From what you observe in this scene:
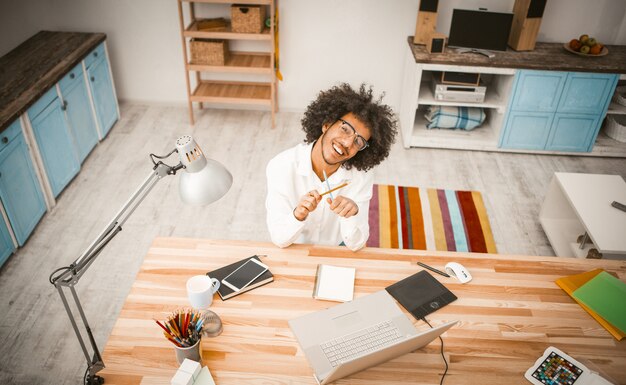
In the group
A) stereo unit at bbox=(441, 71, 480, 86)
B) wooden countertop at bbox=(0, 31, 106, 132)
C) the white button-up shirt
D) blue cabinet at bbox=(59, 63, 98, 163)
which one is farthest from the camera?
stereo unit at bbox=(441, 71, 480, 86)

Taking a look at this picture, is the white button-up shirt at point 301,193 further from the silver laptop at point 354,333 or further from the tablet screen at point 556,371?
the tablet screen at point 556,371

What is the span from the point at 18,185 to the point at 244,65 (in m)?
2.17

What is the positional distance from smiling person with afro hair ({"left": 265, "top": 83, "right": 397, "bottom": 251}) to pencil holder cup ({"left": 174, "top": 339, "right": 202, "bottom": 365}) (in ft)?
1.96

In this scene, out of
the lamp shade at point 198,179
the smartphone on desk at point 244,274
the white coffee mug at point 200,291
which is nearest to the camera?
the lamp shade at point 198,179

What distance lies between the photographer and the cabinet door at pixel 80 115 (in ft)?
12.4

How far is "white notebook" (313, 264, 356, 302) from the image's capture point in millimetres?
1827

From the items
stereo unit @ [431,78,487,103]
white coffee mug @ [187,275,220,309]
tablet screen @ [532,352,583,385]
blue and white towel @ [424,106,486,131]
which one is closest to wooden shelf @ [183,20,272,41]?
stereo unit @ [431,78,487,103]

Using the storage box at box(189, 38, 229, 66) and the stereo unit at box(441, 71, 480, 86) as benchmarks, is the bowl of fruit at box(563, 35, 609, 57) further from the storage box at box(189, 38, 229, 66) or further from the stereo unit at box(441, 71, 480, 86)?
the storage box at box(189, 38, 229, 66)

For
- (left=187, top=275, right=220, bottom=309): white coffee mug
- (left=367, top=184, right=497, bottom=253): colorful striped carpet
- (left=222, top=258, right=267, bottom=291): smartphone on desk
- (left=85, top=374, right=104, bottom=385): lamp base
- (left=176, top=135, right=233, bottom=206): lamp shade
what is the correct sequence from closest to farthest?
(left=176, top=135, right=233, bottom=206): lamp shade → (left=85, top=374, right=104, bottom=385): lamp base → (left=187, top=275, right=220, bottom=309): white coffee mug → (left=222, top=258, right=267, bottom=291): smartphone on desk → (left=367, top=184, right=497, bottom=253): colorful striped carpet

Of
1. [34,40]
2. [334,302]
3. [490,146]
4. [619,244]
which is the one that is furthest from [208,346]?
[34,40]

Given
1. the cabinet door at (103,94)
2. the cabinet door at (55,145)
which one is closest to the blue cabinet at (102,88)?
the cabinet door at (103,94)

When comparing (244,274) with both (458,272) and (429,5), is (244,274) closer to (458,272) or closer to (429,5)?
(458,272)

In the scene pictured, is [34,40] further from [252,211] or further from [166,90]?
[252,211]

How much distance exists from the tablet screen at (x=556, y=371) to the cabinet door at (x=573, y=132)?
3.09 metres
